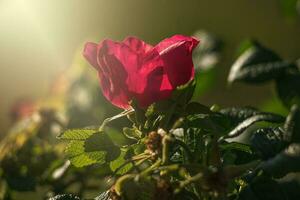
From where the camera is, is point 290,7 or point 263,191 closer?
point 263,191

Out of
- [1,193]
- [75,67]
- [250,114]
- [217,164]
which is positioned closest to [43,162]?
[1,193]

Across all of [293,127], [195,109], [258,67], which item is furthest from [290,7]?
[293,127]

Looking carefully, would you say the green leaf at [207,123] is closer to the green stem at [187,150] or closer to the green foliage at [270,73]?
the green stem at [187,150]

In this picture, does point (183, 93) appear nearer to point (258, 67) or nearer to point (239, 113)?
point (239, 113)

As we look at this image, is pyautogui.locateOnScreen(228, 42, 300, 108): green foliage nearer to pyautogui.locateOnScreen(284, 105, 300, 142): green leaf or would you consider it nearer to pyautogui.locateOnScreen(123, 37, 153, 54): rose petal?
pyautogui.locateOnScreen(123, 37, 153, 54): rose petal

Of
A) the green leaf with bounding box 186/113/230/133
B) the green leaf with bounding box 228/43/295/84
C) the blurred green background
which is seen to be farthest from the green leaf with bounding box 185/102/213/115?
the blurred green background

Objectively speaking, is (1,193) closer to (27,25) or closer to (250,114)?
(250,114)
